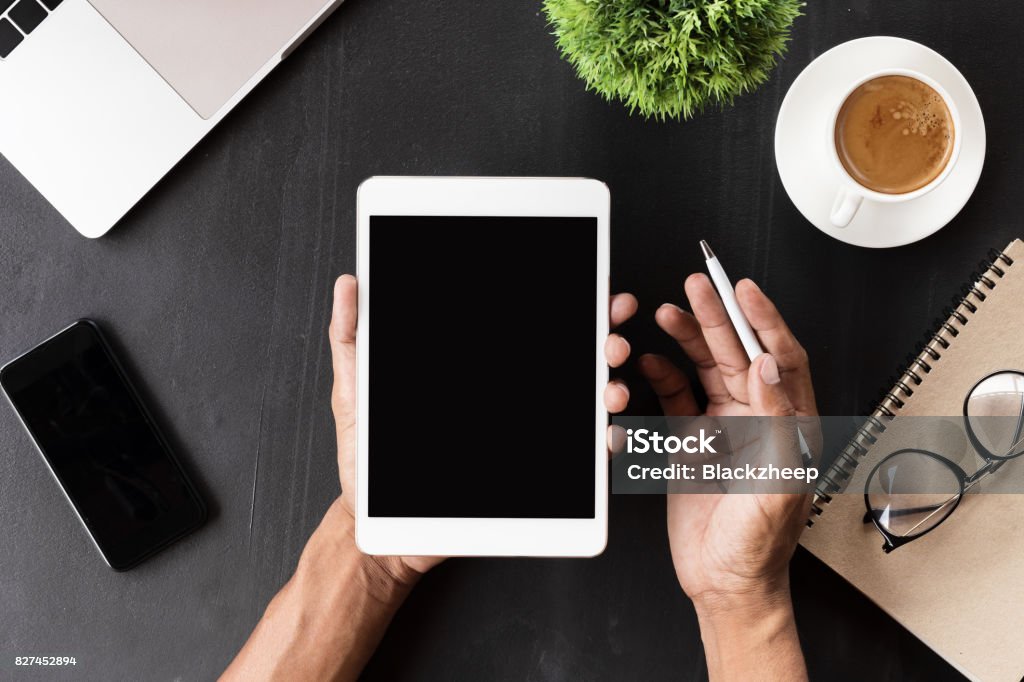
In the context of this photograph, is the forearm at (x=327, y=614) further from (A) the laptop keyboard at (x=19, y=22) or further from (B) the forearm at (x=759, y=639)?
(A) the laptop keyboard at (x=19, y=22)

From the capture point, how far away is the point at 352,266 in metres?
0.86

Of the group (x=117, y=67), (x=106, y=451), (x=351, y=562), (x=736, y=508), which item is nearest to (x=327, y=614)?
(x=351, y=562)

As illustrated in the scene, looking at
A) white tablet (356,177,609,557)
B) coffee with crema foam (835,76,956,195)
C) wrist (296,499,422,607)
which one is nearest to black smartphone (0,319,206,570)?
wrist (296,499,422,607)

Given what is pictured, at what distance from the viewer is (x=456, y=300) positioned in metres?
0.74

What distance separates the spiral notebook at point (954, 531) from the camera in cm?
78

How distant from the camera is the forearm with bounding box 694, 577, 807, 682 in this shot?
0.78m

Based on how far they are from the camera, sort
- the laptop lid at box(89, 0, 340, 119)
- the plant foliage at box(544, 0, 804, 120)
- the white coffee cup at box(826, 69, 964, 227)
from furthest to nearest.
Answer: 1. the laptop lid at box(89, 0, 340, 119)
2. the white coffee cup at box(826, 69, 964, 227)
3. the plant foliage at box(544, 0, 804, 120)

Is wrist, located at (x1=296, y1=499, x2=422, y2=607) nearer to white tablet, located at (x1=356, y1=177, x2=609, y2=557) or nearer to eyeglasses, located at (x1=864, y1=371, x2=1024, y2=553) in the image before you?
white tablet, located at (x1=356, y1=177, x2=609, y2=557)

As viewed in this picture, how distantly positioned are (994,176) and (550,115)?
499 millimetres

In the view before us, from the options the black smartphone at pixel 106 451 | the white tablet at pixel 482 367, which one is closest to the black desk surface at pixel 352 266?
the black smartphone at pixel 106 451

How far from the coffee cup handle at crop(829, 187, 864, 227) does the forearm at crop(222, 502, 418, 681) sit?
0.60 m

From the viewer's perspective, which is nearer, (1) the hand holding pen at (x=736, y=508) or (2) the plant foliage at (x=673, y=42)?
(2) the plant foliage at (x=673, y=42)

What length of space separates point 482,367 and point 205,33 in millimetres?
484

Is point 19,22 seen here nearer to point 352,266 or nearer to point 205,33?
point 205,33
